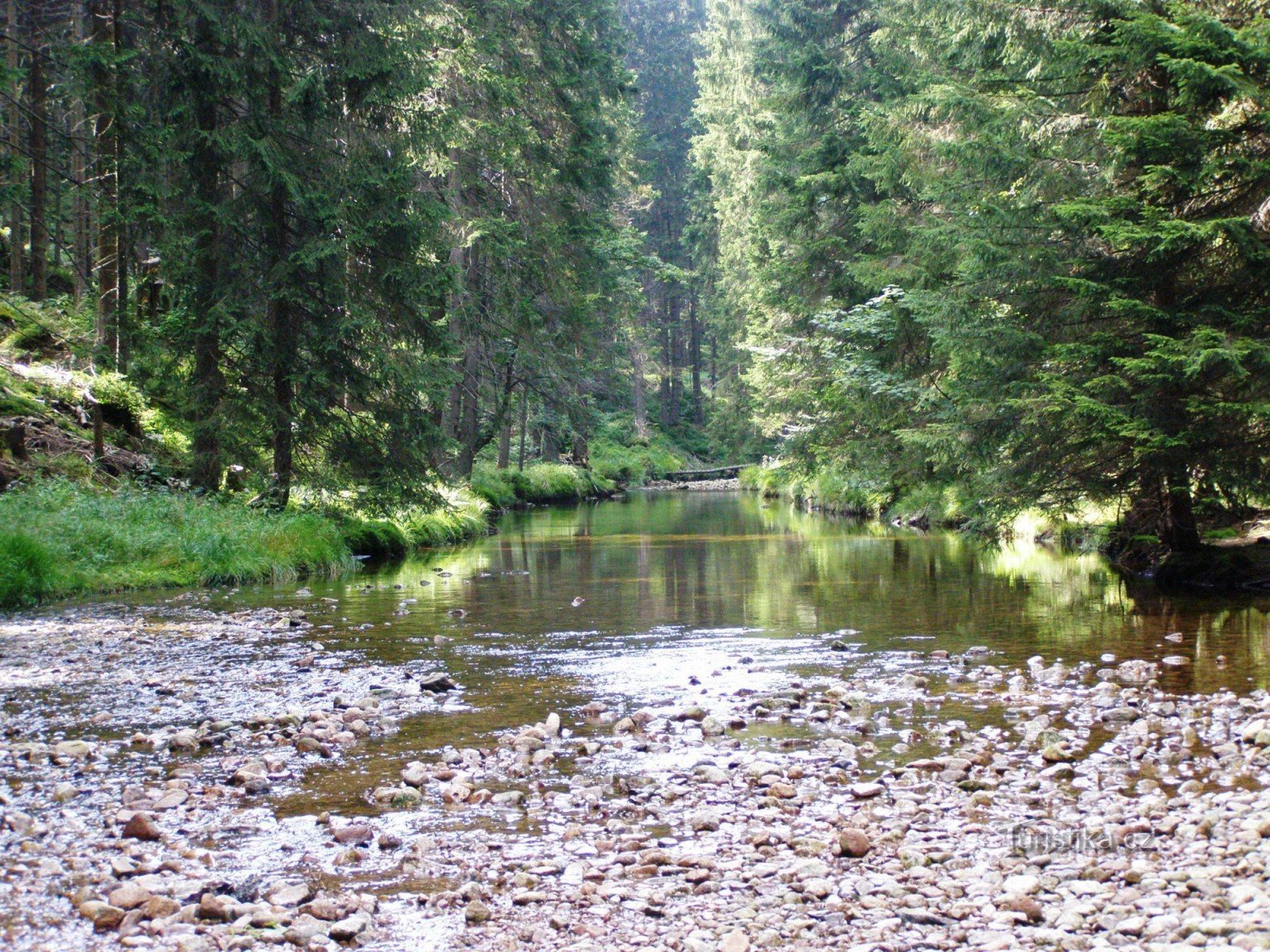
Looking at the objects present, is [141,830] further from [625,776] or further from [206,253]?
[206,253]

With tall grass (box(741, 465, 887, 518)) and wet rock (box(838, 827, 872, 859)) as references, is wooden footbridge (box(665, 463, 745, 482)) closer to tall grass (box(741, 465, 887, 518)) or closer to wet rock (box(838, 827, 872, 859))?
tall grass (box(741, 465, 887, 518))

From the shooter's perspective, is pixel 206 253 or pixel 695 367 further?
pixel 695 367

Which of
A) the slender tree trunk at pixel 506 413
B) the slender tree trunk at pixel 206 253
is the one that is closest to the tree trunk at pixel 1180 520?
the slender tree trunk at pixel 206 253

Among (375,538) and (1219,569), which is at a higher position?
(375,538)

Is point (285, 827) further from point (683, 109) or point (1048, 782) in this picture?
point (683, 109)

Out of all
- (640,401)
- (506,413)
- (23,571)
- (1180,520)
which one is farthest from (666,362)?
(23,571)

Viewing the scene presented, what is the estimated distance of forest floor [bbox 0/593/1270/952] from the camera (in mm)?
3939

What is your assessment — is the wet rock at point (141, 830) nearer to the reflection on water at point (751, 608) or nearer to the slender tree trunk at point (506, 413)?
the reflection on water at point (751, 608)

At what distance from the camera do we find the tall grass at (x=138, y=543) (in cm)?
1159

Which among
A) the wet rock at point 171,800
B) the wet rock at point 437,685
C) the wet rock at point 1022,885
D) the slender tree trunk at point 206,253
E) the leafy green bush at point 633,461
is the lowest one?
the wet rock at point 1022,885

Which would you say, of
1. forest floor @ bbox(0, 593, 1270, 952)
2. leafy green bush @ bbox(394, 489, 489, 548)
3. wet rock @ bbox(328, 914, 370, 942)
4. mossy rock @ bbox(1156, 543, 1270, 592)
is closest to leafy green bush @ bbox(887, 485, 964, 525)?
mossy rock @ bbox(1156, 543, 1270, 592)

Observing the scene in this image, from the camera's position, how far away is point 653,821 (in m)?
5.05

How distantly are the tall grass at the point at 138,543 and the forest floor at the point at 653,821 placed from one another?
4079 mm

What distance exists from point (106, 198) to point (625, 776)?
1259 centimetres
